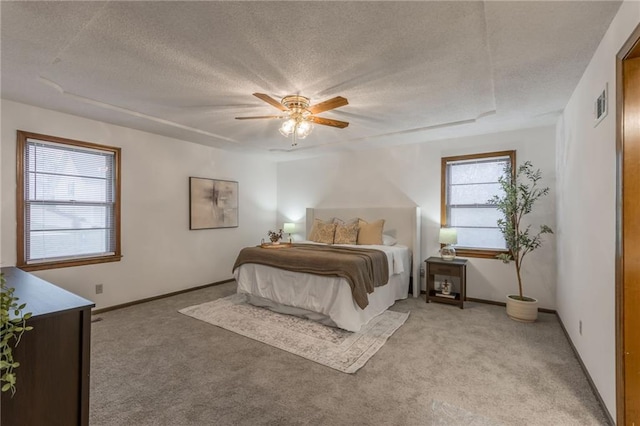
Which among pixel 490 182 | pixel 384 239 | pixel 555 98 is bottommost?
pixel 384 239

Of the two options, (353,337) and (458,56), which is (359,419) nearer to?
(353,337)

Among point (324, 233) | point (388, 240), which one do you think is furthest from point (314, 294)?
point (388, 240)

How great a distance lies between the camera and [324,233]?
5.06m

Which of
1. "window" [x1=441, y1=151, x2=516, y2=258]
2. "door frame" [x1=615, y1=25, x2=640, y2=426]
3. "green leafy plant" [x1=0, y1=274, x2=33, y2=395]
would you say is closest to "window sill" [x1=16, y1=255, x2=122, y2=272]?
"green leafy plant" [x1=0, y1=274, x2=33, y2=395]

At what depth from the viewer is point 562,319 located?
10.9 feet

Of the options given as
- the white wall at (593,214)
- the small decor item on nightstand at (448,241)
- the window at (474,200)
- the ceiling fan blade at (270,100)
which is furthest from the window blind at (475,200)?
the ceiling fan blade at (270,100)

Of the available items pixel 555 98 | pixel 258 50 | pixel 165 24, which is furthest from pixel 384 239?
pixel 165 24

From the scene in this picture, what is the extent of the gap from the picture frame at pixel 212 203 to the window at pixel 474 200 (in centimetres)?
374

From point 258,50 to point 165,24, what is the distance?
605 mm

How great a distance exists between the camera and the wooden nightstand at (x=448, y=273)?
398 centimetres

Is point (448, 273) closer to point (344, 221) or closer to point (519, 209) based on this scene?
point (519, 209)

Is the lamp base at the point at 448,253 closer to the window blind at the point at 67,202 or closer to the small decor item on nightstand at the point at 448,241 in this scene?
the small decor item on nightstand at the point at 448,241

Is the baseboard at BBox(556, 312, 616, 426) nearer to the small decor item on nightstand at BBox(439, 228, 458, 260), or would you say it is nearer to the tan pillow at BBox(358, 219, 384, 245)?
the small decor item on nightstand at BBox(439, 228, 458, 260)

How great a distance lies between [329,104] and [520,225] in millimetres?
3233
